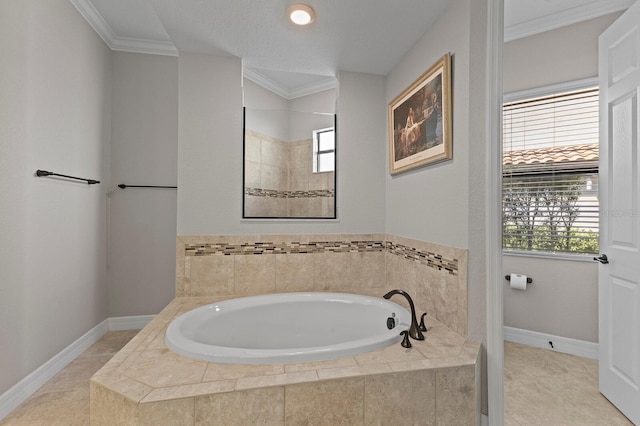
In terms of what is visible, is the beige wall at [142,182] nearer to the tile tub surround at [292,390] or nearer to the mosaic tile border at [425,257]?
the tile tub surround at [292,390]

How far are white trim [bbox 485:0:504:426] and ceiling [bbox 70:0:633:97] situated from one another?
40cm

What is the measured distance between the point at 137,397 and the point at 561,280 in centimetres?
297

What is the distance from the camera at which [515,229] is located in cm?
268

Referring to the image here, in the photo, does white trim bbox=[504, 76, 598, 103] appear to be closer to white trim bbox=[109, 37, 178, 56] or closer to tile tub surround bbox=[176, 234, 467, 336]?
tile tub surround bbox=[176, 234, 467, 336]

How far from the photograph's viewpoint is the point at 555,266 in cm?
248

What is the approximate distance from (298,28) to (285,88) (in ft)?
4.42

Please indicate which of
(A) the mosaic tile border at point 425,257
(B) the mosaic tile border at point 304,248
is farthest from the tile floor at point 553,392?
(B) the mosaic tile border at point 304,248

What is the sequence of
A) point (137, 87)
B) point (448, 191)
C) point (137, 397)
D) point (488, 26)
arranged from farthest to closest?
point (137, 87)
point (448, 191)
point (488, 26)
point (137, 397)

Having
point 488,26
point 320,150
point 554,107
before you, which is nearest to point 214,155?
point 320,150

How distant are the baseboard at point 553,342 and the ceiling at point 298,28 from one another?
2.52 m

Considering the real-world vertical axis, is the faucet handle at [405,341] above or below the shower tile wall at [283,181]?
below

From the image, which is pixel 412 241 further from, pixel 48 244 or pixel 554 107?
pixel 48 244

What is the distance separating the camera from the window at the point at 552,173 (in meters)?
2.40

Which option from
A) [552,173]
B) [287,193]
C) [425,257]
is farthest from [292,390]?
[552,173]
